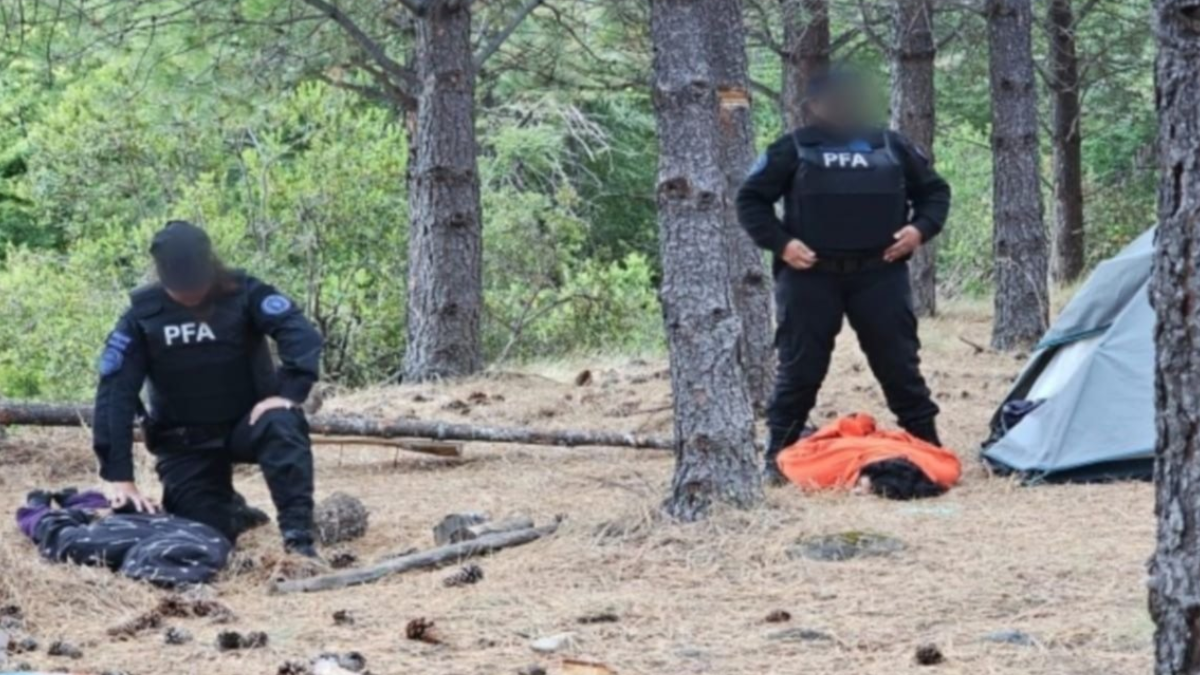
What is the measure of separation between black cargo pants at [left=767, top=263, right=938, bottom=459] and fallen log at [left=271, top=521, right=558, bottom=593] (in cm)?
144

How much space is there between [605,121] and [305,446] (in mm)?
20543

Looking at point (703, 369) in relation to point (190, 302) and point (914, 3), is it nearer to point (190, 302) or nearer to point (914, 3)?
point (190, 302)

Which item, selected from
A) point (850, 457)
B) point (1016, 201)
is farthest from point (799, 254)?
point (1016, 201)

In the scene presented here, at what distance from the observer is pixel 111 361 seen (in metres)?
6.38

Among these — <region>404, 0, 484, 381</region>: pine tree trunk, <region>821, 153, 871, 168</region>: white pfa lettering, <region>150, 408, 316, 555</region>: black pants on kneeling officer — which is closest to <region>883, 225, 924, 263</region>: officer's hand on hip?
<region>821, 153, 871, 168</region>: white pfa lettering

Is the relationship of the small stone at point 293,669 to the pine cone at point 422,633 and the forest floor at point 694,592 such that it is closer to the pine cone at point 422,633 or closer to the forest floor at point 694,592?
the forest floor at point 694,592

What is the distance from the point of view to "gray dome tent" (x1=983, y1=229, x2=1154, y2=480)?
24.1ft

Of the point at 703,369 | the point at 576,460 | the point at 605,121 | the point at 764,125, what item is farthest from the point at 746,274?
the point at 764,125

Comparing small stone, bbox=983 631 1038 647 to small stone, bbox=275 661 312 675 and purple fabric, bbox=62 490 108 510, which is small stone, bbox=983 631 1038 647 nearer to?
small stone, bbox=275 661 312 675

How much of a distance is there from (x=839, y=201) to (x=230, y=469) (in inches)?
103

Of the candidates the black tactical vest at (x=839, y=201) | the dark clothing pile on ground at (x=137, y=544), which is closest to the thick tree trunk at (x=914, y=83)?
the black tactical vest at (x=839, y=201)

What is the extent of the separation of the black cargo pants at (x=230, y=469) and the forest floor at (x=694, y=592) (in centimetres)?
18

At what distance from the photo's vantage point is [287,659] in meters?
4.60

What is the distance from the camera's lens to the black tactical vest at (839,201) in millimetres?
7285
